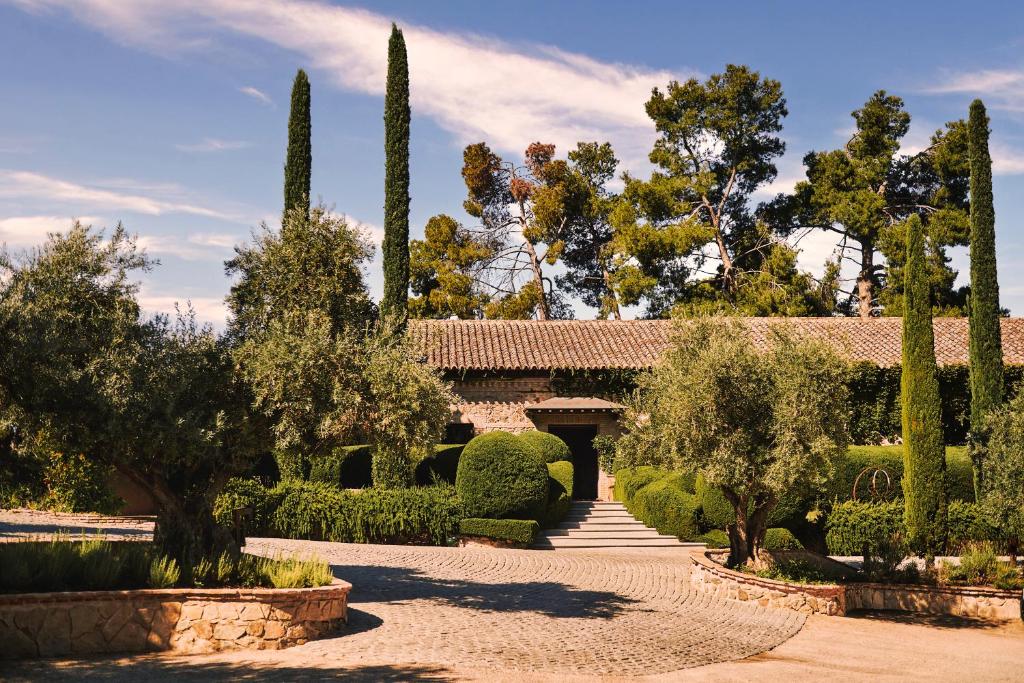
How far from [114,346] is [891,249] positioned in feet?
116

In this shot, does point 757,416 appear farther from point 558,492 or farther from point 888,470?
point 558,492

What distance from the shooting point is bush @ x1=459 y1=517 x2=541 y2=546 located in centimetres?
2131

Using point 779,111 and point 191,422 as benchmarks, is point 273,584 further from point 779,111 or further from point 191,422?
point 779,111

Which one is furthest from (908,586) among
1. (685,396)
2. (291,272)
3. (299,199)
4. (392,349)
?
(299,199)

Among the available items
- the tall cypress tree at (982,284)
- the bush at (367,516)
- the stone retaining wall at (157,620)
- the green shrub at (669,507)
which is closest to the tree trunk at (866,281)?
the tall cypress tree at (982,284)

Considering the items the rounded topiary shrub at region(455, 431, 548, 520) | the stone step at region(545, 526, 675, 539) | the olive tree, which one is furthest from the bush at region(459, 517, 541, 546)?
the olive tree

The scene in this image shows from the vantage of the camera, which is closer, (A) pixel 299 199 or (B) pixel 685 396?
(B) pixel 685 396

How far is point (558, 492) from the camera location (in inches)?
926

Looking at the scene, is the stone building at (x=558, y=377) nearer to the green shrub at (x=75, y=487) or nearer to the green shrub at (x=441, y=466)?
the green shrub at (x=441, y=466)

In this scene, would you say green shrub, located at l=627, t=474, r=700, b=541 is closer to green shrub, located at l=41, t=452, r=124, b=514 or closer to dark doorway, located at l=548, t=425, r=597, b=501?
dark doorway, located at l=548, t=425, r=597, b=501

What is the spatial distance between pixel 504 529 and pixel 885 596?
833 cm

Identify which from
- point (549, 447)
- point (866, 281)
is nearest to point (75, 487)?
point (549, 447)

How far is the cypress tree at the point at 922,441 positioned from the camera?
1970 cm

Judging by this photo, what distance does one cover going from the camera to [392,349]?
1343cm
